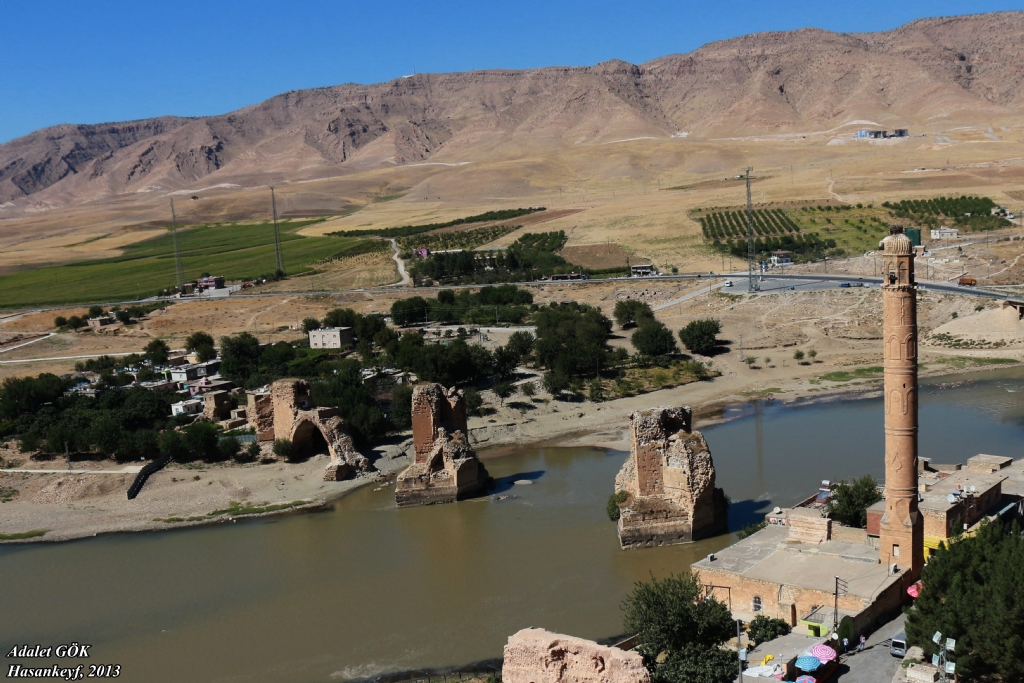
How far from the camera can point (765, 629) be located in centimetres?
1817

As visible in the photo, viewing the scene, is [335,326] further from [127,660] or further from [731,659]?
[731,659]

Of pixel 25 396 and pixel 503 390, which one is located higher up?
pixel 25 396

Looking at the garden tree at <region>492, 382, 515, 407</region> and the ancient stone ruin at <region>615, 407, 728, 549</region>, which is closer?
the ancient stone ruin at <region>615, 407, 728, 549</region>

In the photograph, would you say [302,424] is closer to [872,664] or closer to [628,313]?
[872,664]

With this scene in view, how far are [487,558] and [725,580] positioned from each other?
714cm

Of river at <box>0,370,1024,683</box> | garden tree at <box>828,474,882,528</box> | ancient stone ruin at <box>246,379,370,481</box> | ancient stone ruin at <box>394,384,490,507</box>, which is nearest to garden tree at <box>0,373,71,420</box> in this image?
ancient stone ruin at <box>246,379,370,481</box>

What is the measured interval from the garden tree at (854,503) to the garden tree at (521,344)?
25.7m

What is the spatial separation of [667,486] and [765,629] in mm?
6687

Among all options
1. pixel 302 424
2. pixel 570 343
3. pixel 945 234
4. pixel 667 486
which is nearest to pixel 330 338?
pixel 570 343

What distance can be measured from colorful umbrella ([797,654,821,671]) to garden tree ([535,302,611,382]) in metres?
28.4

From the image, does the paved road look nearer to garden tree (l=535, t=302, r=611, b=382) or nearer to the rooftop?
the rooftop

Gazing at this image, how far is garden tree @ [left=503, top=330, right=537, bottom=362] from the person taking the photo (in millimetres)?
48938

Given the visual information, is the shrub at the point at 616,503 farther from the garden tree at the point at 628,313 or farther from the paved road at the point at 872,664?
the garden tree at the point at 628,313

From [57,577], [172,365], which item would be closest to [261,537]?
[57,577]
